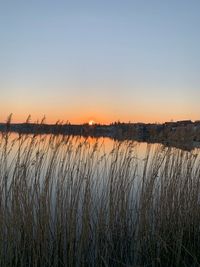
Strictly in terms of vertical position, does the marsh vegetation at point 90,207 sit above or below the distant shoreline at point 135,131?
below

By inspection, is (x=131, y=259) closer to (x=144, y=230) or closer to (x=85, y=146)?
(x=144, y=230)

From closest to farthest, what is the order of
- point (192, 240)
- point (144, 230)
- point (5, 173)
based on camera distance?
point (5, 173) < point (144, 230) < point (192, 240)

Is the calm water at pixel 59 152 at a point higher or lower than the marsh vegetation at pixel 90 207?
higher

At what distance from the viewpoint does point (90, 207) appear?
4.84 meters

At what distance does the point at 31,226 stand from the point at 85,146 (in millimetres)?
1121

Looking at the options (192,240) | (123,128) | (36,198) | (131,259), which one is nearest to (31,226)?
(36,198)

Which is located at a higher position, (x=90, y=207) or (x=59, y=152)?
(x=59, y=152)

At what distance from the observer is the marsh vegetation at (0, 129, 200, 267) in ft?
14.8

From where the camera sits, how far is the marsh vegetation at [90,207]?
450 cm

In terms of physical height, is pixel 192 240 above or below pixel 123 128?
below

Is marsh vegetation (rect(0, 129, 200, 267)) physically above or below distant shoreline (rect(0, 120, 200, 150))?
below

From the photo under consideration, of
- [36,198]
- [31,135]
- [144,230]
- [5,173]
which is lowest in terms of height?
[144,230]

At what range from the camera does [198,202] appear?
5.53 metres

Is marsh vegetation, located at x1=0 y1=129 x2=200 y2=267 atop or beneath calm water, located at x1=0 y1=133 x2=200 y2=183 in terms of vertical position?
beneath
